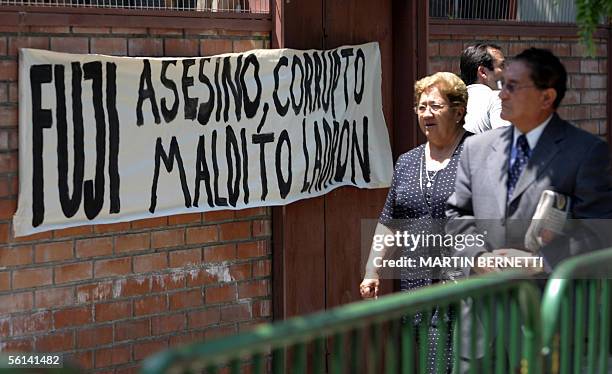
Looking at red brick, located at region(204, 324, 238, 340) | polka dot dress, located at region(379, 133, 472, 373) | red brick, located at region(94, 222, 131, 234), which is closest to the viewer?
polka dot dress, located at region(379, 133, 472, 373)

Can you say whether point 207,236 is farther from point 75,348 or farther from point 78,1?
point 78,1

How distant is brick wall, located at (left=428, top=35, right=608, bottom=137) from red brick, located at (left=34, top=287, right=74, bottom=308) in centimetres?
352

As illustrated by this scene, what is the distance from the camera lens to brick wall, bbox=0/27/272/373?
5.35m

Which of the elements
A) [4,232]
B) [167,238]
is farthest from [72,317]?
[167,238]

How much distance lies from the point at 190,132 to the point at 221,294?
0.96 metres

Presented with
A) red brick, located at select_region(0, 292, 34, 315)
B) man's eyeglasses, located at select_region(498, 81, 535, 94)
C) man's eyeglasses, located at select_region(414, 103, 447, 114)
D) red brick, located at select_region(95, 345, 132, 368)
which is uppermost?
man's eyeglasses, located at select_region(498, 81, 535, 94)

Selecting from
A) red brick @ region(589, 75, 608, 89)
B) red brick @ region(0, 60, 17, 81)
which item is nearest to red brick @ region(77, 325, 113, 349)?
red brick @ region(0, 60, 17, 81)

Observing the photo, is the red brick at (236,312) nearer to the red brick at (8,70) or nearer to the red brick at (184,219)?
the red brick at (184,219)

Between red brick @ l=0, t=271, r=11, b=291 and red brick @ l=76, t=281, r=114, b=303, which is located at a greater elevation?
red brick @ l=0, t=271, r=11, b=291

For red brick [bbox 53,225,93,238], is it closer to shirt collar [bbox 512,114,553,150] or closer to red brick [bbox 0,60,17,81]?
red brick [bbox 0,60,17,81]

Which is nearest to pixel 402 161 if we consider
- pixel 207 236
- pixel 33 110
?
pixel 207 236

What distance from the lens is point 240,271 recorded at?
6.38 m

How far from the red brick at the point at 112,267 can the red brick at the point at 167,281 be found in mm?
188
